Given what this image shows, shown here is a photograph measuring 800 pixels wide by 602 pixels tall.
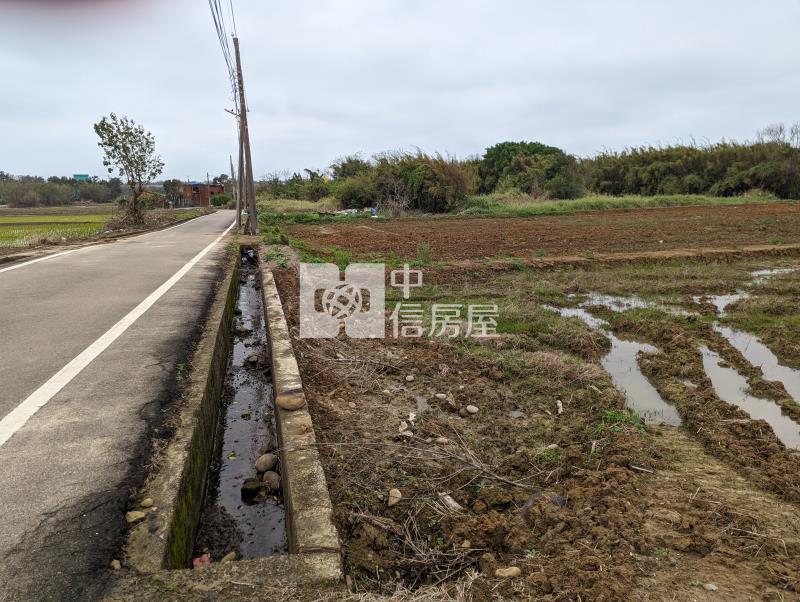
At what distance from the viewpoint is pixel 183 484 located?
2562 mm

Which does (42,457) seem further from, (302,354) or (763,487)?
(763,487)

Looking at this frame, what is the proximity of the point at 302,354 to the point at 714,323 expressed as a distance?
5.44 metres

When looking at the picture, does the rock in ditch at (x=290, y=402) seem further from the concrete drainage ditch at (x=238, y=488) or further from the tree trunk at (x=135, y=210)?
the tree trunk at (x=135, y=210)

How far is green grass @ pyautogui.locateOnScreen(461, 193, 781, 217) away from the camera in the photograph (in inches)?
1084

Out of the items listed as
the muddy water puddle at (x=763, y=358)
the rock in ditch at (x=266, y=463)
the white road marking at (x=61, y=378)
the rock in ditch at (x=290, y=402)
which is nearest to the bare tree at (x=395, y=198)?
the muddy water puddle at (x=763, y=358)

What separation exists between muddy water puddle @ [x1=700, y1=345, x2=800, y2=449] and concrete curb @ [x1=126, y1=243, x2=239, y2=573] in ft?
13.4

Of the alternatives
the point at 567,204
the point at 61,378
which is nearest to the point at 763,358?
the point at 61,378

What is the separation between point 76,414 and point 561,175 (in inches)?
1431

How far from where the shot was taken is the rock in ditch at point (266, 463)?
344 cm

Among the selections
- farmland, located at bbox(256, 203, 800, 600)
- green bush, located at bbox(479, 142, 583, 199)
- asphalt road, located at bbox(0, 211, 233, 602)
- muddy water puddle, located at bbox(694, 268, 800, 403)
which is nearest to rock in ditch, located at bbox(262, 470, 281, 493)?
farmland, located at bbox(256, 203, 800, 600)

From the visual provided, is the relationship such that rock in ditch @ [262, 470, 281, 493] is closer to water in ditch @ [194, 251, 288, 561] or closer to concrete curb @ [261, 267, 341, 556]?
water in ditch @ [194, 251, 288, 561]

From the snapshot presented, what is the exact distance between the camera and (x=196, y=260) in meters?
11.0

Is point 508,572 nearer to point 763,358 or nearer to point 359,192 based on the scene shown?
point 763,358

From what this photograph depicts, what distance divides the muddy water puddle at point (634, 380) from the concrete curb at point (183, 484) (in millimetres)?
3399
